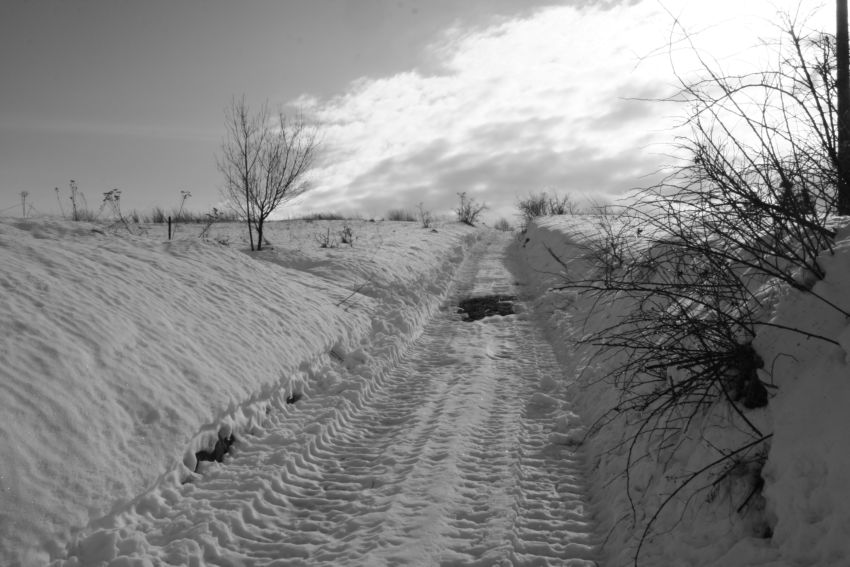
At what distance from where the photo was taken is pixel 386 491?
4.48 meters

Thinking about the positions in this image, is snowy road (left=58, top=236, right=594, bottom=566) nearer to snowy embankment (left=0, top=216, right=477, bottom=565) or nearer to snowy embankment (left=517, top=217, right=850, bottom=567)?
snowy embankment (left=0, top=216, right=477, bottom=565)

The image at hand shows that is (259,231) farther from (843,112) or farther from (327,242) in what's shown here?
(843,112)

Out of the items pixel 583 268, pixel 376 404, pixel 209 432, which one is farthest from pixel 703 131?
pixel 583 268

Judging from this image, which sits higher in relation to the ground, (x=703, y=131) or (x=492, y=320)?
(x=703, y=131)

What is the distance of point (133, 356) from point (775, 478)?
5.44 meters

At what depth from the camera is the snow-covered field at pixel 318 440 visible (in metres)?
3.26

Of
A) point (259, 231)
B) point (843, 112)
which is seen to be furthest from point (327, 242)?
point (843, 112)

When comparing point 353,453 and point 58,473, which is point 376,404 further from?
point 58,473

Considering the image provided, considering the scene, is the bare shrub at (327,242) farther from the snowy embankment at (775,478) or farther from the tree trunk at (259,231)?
the snowy embankment at (775,478)

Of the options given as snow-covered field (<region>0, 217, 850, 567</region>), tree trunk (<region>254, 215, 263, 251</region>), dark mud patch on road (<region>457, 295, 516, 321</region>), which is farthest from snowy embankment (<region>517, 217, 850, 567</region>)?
tree trunk (<region>254, 215, 263, 251</region>)

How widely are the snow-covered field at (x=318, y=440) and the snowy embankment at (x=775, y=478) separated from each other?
0.01 m

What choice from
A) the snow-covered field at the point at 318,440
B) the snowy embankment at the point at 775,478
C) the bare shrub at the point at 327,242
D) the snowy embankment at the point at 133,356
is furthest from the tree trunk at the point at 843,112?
the bare shrub at the point at 327,242

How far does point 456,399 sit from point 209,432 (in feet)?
9.10

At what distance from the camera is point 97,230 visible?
928 centimetres
